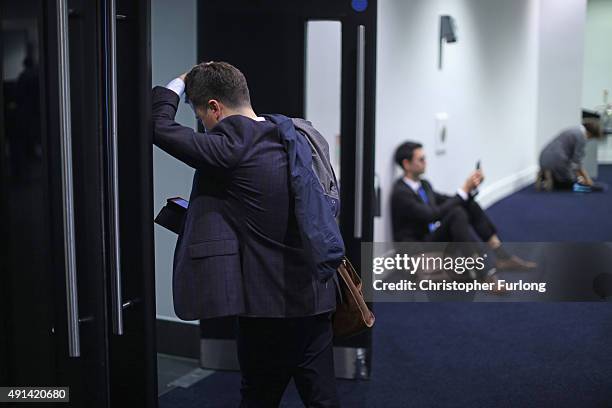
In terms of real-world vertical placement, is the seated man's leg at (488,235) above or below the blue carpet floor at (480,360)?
above

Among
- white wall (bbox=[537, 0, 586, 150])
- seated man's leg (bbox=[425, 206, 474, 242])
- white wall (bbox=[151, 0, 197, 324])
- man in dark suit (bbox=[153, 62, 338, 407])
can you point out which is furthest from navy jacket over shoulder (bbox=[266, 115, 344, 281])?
seated man's leg (bbox=[425, 206, 474, 242])

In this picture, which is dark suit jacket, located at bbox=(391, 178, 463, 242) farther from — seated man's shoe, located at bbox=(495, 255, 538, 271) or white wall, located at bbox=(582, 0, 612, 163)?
white wall, located at bbox=(582, 0, 612, 163)

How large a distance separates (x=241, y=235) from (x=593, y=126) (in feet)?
6.99

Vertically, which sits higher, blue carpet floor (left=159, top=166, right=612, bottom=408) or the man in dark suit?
the man in dark suit

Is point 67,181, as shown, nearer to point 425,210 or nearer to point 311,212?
point 311,212

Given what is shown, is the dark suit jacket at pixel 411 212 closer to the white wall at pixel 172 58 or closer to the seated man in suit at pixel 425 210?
the seated man in suit at pixel 425 210

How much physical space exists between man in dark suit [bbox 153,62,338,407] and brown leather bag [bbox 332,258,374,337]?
0.36 ft

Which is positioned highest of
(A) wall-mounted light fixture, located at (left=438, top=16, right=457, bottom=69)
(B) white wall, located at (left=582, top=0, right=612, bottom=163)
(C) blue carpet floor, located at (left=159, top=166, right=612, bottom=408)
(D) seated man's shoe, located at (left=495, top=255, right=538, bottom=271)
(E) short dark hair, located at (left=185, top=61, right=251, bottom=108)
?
(A) wall-mounted light fixture, located at (left=438, top=16, right=457, bottom=69)

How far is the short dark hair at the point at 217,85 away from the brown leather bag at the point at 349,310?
1.74 feet

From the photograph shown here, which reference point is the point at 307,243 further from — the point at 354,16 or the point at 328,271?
the point at 354,16

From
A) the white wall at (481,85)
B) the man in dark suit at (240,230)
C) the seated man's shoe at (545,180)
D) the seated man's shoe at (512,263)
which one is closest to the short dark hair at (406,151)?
the white wall at (481,85)

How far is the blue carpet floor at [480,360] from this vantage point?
3.19m

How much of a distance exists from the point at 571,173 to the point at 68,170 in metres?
3.89

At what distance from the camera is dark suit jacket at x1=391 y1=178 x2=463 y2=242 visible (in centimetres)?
462
